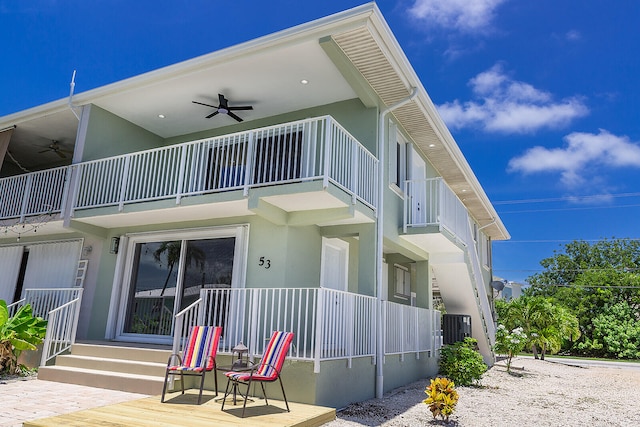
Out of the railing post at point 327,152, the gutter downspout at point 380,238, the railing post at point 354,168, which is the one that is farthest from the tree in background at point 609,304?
the railing post at point 327,152

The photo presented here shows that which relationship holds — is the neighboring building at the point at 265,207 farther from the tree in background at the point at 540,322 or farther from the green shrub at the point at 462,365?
the tree in background at the point at 540,322

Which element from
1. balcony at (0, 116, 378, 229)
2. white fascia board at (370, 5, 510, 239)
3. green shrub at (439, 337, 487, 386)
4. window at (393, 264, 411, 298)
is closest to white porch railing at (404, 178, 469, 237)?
white fascia board at (370, 5, 510, 239)

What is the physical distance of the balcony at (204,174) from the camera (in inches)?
316

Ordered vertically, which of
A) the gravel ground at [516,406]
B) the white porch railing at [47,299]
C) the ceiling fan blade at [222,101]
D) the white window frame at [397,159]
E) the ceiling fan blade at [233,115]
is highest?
the ceiling fan blade at [222,101]

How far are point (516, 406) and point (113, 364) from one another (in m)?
7.21

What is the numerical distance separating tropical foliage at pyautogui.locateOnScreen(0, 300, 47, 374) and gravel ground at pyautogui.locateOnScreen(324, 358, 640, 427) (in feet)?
20.2

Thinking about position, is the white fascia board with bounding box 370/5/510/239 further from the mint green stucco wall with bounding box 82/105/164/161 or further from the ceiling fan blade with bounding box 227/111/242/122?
the mint green stucco wall with bounding box 82/105/164/161

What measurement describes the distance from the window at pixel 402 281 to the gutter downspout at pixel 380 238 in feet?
16.9

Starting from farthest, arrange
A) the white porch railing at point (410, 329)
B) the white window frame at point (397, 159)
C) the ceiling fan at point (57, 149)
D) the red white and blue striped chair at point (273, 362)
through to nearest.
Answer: the ceiling fan at point (57, 149) → the white window frame at point (397, 159) → the white porch railing at point (410, 329) → the red white and blue striped chair at point (273, 362)

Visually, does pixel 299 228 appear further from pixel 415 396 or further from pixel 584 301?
pixel 584 301

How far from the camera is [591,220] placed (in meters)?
68.1

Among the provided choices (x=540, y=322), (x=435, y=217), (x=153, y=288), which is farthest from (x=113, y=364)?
(x=540, y=322)

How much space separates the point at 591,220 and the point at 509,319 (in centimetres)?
5925

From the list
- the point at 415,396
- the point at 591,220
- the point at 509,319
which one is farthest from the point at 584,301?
the point at 591,220
